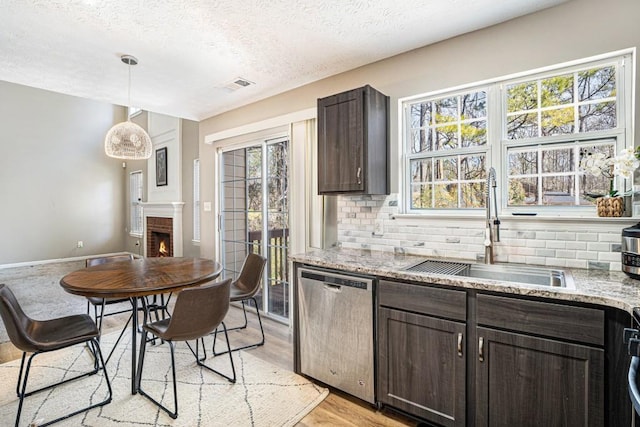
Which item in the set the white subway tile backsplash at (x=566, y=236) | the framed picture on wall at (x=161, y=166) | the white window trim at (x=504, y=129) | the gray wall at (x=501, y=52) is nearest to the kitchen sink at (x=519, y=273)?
the white subway tile backsplash at (x=566, y=236)

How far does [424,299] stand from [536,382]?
24.1 inches

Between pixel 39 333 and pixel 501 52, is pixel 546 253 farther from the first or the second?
pixel 39 333

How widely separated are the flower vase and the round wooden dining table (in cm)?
256

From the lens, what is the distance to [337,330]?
7.32 feet

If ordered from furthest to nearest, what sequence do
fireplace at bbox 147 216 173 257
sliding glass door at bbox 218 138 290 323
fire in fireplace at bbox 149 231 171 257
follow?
fire in fireplace at bbox 149 231 171 257 → fireplace at bbox 147 216 173 257 → sliding glass door at bbox 218 138 290 323

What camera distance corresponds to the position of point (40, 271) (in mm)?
6336

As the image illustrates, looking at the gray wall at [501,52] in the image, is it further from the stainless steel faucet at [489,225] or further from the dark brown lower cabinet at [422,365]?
the dark brown lower cabinet at [422,365]

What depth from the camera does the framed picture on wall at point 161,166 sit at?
5878 mm

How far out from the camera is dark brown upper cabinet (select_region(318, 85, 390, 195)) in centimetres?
250

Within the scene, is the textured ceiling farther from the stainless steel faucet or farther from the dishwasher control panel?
the dishwasher control panel

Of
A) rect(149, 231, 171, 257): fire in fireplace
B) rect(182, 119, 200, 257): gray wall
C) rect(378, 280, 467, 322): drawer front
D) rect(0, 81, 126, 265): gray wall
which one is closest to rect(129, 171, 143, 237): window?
rect(0, 81, 126, 265): gray wall

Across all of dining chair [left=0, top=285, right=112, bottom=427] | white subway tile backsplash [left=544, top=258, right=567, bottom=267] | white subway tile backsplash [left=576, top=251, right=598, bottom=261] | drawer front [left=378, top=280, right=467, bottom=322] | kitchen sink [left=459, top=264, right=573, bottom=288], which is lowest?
dining chair [left=0, top=285, right=112, bottom=427]

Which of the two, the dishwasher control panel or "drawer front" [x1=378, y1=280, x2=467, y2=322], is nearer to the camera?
"drawer front" [x1=378, y1=280, x2=467, y2=322]

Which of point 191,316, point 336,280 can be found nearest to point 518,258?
point 336,280
